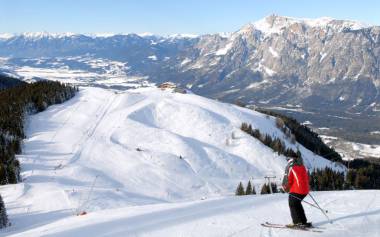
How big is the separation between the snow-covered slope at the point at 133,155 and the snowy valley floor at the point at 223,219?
892 cm

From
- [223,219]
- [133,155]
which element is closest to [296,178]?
[223,219]

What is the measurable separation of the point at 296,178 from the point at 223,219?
4269 millimetres

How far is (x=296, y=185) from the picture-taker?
773 inches

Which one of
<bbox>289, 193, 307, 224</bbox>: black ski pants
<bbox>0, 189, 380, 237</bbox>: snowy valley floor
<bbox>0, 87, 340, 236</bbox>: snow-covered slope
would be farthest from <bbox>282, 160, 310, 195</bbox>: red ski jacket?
<bbox>0, 87, 340, 236</bbox>: snow-covered slope

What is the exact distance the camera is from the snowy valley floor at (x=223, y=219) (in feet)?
65.3

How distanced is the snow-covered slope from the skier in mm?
17239

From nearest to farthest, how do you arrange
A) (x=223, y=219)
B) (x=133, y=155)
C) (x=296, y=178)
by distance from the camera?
(x=296, y=178) < (x=223, y=219) < (x=133, y=155)

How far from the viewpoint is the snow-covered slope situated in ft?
133

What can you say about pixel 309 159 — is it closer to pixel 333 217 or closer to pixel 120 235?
pixel 333 217

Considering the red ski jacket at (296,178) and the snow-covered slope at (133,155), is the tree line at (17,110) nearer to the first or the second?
the snow-covered slope at (133,155)

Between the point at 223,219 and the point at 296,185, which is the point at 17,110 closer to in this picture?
the point at 223,219

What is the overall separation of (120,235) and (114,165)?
34817mm

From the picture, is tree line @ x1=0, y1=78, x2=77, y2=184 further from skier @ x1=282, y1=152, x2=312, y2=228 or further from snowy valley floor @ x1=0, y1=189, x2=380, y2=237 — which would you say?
skier @ x1=282, y1=152, x2=312, y2=228

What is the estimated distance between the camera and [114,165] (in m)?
53.9
